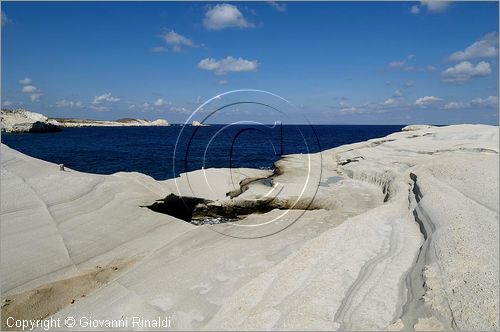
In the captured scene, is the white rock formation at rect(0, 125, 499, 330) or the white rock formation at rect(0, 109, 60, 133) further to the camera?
the white rock formation at rect(0, 109, 60, 133)

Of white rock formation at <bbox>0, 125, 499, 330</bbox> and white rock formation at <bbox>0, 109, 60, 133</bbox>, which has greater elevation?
white rock formation at <bbox>0, 109, 60, 133</bbox>

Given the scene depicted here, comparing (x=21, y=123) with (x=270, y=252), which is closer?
(x=270, y=252)

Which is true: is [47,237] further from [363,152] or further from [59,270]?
[363,152]

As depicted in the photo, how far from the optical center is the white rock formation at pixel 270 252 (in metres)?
6.18

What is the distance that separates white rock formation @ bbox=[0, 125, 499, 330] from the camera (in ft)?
20.3

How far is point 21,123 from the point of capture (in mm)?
115062

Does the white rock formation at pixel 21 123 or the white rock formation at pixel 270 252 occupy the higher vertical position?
the white rock formation at pixel 21 123

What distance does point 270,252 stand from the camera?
10.2 m

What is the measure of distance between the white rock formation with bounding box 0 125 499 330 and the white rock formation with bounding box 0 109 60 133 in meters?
117

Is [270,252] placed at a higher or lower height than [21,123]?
lower

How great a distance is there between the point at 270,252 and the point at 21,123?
438 ft

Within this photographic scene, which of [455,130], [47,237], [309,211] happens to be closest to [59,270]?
[47,237]

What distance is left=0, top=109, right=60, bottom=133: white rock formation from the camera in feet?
370

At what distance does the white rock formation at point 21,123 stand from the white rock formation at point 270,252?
385 feet
